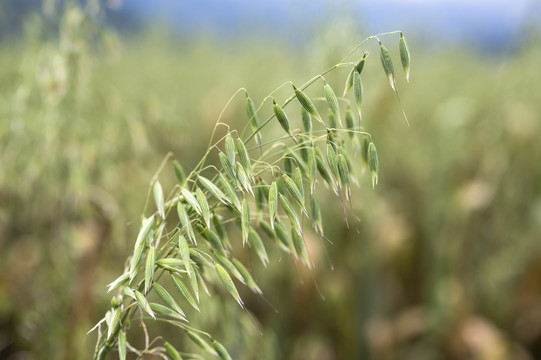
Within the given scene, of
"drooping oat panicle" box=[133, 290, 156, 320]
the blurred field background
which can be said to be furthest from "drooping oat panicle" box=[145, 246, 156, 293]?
the blurred field background

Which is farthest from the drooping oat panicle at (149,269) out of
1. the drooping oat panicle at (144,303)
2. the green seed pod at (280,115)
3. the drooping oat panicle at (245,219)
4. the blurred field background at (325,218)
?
the blurred field background at (325,218)

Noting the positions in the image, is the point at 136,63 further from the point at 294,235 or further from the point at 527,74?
the point at 294,235

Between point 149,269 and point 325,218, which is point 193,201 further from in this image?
point 325,218

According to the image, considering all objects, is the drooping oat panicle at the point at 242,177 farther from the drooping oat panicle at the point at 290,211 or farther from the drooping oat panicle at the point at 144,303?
the drooping oat panicle at the point at 144,303

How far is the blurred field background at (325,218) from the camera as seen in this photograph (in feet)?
4.70

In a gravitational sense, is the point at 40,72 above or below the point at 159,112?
above


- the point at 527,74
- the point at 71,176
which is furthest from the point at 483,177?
the point at 71,176

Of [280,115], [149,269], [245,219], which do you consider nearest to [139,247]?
[149,269]

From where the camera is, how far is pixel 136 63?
570cm

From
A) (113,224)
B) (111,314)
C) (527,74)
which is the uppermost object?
(111,314)

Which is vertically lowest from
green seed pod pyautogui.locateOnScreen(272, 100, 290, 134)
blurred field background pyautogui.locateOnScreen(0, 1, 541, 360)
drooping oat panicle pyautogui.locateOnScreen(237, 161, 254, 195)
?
blurred field background pyautogui.locateOnScreen(0, 1, 541, 360)

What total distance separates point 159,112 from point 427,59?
6.52 metres

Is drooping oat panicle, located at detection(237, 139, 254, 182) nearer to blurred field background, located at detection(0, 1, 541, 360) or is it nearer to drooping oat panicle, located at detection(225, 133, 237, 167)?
drooping oat panicle, located at detection(225, 133, 237, 167)

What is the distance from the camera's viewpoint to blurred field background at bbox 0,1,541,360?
1.43 m
